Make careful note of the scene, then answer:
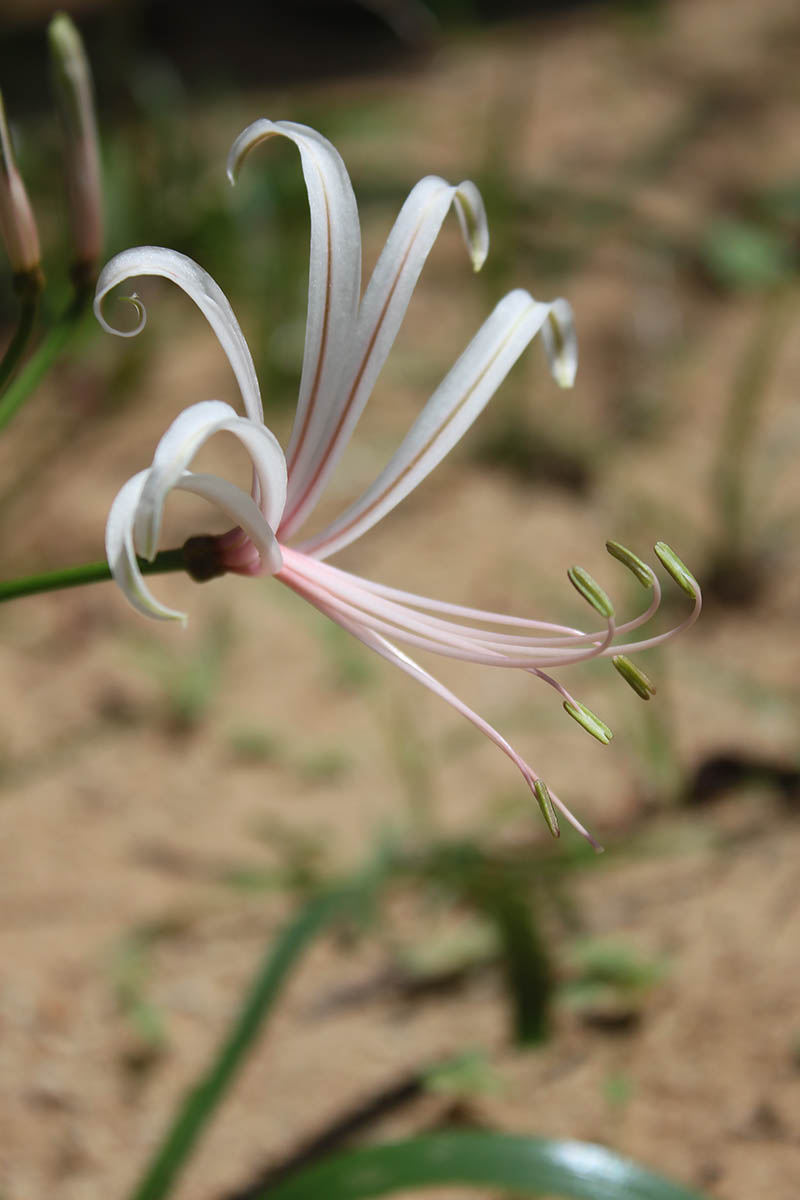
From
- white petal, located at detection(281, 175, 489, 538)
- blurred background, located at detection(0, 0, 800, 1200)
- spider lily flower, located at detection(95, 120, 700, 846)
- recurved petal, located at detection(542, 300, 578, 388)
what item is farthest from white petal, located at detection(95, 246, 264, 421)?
blurred background, located at detection(0, 0, 800, 1200)

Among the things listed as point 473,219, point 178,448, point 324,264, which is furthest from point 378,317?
point 178,448

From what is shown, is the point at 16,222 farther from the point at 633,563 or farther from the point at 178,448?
the point at 633,563

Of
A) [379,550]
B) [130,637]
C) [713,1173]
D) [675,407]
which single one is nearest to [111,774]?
[130,637]

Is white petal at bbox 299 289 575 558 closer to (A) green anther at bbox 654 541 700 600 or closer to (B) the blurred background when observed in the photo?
(A) green anther at bbox 654 541 700 600

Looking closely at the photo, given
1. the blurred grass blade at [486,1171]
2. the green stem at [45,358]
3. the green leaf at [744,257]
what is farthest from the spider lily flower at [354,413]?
the green leaf at [744,257]

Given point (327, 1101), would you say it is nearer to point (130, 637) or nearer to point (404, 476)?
point (404, 476)

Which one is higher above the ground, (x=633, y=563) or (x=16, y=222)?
(x=16, y=222)
